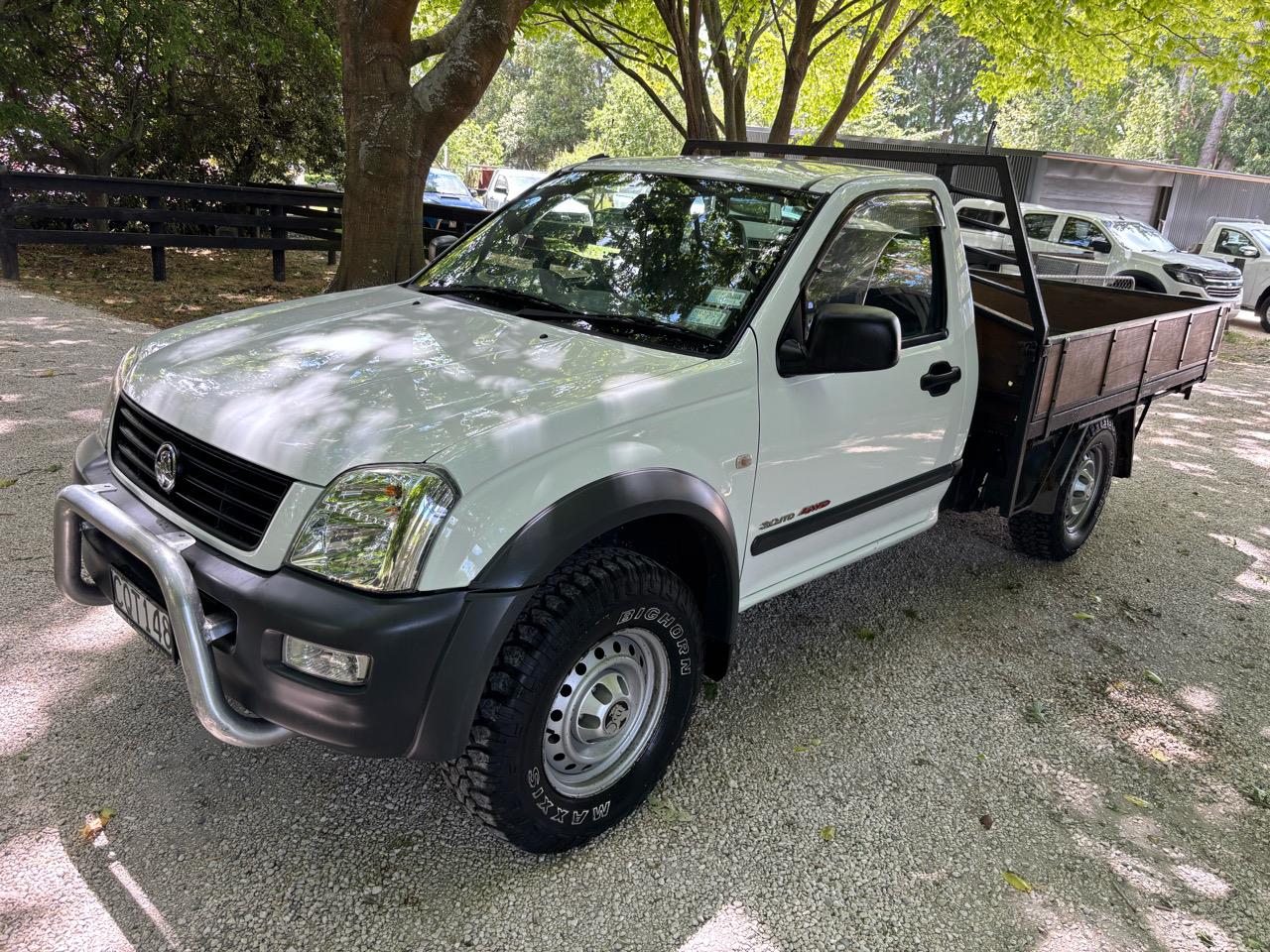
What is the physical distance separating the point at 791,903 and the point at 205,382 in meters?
2.23

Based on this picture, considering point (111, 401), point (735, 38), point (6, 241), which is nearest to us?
point (111, 401)

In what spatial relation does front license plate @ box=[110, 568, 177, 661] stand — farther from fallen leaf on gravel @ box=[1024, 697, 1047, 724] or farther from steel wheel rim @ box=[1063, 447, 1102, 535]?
steel wheel rim @ box=[1063, 447, 1102, 535]

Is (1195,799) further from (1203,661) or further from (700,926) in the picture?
(700,926)

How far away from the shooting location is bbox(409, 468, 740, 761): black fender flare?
2152 millimetres

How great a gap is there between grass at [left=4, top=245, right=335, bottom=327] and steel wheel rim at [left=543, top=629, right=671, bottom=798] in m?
7.98

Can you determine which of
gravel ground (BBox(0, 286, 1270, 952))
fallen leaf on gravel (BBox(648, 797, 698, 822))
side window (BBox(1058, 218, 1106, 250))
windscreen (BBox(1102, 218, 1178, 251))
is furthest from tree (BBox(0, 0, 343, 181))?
windscreen (BBox(1102, 218, 1178, 251))

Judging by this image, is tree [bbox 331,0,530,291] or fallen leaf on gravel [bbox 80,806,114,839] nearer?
fallen leaf on gravel [bbox 80,806,114,839]

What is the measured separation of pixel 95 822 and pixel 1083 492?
194 inches

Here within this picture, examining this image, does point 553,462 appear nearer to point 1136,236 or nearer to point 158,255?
point 158,255

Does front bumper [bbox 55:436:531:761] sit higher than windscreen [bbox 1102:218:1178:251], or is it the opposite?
windscreen [bbox 1102:218:1178:251]

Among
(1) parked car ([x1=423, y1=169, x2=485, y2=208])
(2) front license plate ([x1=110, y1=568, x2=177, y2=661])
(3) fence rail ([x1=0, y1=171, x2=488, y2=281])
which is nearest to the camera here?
(2) front license plate ([x1=110, y1=568, x2=177, y2=661])

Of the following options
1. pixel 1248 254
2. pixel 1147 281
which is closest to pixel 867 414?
pixel 1147 281

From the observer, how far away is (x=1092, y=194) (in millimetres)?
26734

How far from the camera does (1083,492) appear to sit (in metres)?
5.18
